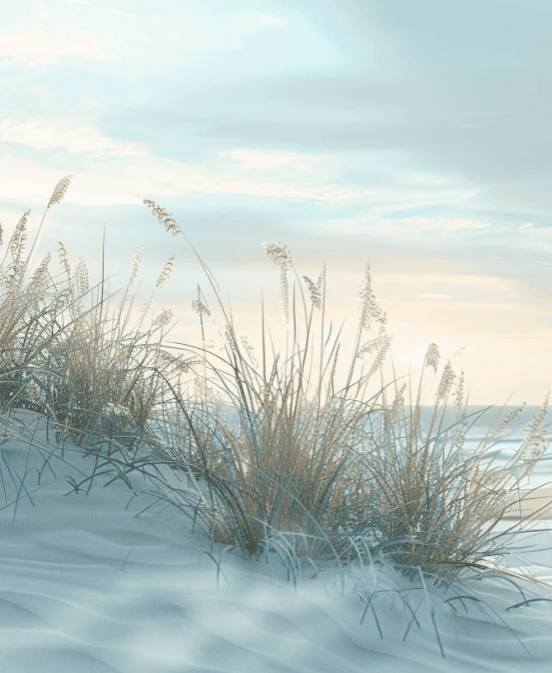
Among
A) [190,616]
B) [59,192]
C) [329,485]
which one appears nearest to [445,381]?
[329,485]

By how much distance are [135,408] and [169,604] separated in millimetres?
1426

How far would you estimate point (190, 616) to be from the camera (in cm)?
180

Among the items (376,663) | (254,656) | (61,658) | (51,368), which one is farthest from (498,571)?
(51,368)

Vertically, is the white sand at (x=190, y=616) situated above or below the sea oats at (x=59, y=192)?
below

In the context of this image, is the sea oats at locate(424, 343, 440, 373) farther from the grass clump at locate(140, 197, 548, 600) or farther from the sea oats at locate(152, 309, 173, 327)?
the sea oats at locate(152, 309, 173, 327)

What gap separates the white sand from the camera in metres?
1.64

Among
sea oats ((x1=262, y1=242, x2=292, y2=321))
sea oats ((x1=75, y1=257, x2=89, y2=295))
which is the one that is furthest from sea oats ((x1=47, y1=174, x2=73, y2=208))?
sea oats ((x1=262, y1=242, x2=292, y2=321))

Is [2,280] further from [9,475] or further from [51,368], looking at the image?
[9,475]

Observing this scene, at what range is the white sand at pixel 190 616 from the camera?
164cm

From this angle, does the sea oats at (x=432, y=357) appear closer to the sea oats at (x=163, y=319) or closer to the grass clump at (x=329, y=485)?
the grass clump at (x=329, y=485)

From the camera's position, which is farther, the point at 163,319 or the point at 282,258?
the point at 163,319

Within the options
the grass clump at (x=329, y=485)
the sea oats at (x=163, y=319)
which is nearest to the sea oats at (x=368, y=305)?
the grass clump at (x=329, y=485)

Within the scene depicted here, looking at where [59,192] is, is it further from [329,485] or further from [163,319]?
[329,485]

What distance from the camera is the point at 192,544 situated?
221cm
